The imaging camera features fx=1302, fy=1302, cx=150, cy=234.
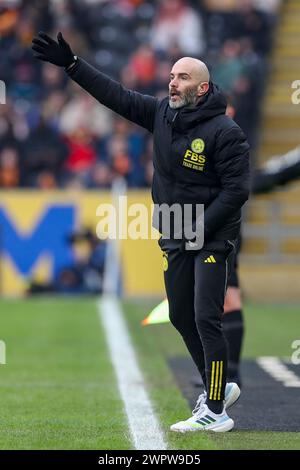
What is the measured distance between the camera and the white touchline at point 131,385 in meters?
6.48

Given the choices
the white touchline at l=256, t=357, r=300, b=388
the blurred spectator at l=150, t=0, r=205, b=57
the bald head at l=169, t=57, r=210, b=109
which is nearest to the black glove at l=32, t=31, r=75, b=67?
the bald head at l=169, t=57, r=210, b=109

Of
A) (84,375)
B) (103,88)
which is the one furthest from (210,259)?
(84,375)

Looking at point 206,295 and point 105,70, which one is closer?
point 206,295

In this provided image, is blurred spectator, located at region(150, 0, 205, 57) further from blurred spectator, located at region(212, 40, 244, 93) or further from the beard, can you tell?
the beard

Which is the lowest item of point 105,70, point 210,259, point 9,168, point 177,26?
point 9,168

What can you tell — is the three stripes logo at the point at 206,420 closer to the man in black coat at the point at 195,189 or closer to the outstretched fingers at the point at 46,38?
the man in black coat at the point at 195,189

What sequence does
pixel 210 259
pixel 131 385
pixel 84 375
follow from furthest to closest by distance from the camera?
pixel 84 375, pixel 131 385, pixel 210 259

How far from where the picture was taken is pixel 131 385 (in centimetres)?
905

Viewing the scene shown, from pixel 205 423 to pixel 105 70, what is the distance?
1434 centimetres

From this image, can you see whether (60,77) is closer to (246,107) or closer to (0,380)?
(246,107)

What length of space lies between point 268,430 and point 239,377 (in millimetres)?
2239

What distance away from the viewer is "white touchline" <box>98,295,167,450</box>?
21.2ft

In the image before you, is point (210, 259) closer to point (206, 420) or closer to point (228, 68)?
point (206, 420)
